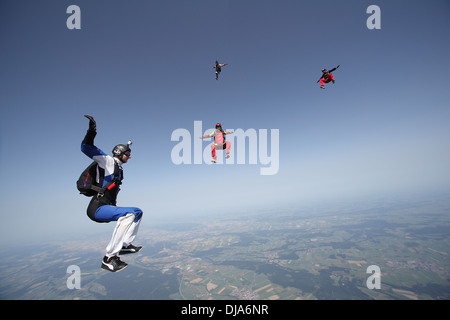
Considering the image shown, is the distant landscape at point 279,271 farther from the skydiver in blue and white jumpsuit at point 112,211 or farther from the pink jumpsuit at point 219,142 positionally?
the skydiver in blue and white jumpsuit at point 112,211

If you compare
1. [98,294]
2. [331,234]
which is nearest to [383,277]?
[331,234]

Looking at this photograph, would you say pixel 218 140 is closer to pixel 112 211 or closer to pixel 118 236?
pixel 112 211

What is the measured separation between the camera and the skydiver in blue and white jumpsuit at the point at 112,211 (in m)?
4.14

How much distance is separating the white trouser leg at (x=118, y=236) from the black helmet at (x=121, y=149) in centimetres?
183

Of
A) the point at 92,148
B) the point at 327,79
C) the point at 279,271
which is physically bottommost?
the point at 279,271

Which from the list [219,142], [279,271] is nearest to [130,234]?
[219,142]

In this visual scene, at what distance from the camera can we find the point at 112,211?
4.39 meters

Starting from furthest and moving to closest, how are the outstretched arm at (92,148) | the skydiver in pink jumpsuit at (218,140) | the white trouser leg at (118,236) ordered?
the skydiver in pink jumpsuit at (218,140) → the white trouser leg at (118,236) → the outstretched arm at (92,148)

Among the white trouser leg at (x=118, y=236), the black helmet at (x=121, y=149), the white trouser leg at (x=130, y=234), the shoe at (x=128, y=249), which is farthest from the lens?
the black helmet at (x=121, y=149)

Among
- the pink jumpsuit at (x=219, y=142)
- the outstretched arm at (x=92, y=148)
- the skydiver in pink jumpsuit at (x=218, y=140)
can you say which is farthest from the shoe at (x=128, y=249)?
the pink jumpsuit at (x=219, y=142)

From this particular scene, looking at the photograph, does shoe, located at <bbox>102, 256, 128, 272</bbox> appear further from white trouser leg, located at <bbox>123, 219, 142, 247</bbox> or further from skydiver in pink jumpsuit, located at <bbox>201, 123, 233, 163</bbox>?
skydiver in pink jumpsuit, located at <bbox>201, 123, 233, 163</bbox>

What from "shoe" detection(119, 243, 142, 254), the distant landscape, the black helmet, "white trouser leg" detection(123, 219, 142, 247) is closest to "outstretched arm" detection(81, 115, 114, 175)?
the black helmet

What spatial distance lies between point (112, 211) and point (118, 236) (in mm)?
670

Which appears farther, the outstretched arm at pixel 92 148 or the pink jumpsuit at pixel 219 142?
the pink jumpsuit at pixel 219 142
